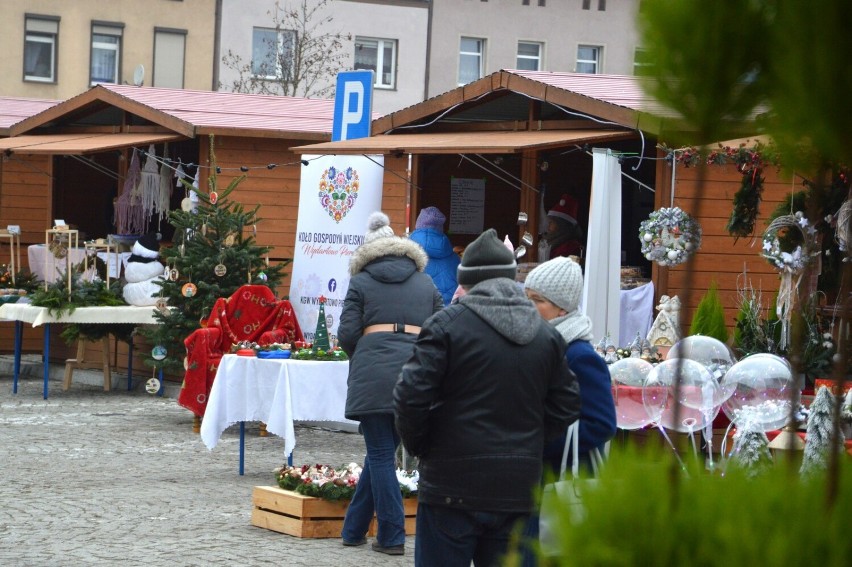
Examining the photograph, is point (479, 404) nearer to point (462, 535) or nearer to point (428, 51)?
point (462, 535)

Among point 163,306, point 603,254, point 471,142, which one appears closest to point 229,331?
point 163,306

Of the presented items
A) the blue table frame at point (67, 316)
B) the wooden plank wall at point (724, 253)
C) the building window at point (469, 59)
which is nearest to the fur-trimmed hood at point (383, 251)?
the wooden plank wall at point (724, 253)

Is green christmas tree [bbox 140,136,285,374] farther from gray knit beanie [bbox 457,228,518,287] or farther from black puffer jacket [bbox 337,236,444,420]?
gray knit beanie [bbox 457,228,518,287]

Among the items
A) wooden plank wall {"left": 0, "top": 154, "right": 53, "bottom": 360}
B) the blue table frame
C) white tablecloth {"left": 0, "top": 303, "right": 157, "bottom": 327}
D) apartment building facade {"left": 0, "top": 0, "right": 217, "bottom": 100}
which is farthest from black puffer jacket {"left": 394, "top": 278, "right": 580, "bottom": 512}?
apartment building facade {"left": 0, "top": 0, "right": 217, "bottom": 100}

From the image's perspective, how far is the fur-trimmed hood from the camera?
7.59 meters

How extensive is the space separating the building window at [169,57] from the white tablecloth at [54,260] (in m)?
17.4

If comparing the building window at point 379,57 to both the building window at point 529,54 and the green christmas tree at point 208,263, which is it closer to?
the building window at point 529,54

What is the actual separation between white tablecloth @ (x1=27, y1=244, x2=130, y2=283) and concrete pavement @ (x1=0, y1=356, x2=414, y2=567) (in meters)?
1.49

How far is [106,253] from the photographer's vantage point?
1616cm

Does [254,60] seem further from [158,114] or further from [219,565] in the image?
[219,565]

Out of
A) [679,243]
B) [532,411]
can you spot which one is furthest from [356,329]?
[679,243]

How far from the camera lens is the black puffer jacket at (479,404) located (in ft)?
15.0

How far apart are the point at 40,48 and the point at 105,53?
5.19 feet

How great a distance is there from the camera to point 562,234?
1404 centimetres
